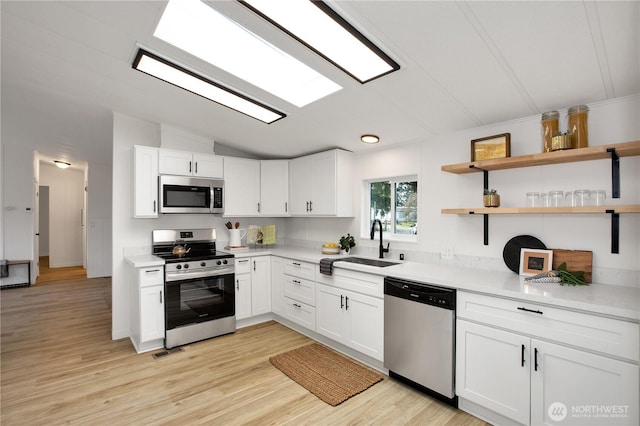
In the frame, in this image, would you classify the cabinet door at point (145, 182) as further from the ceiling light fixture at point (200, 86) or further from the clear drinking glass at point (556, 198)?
the clear drinking glass at point (556, 198)

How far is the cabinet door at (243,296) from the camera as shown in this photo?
152 inches

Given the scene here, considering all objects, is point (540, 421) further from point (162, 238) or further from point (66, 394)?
point (162, 238)

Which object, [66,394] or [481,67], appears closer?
[481,67]

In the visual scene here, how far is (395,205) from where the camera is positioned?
368 centimetres

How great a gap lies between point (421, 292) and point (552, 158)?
134 centimetres

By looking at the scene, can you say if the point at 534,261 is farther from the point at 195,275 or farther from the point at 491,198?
the point at 195,275

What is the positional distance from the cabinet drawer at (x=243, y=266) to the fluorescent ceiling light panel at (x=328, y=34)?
8.47 ft

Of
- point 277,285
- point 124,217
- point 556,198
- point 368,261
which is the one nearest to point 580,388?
point 556,198

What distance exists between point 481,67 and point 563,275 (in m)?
1.53

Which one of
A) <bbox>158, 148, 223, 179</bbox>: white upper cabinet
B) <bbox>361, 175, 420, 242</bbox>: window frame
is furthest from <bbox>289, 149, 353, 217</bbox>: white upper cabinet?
<bbox>158, 148, 223, 179</bbox>: white upper cabinet

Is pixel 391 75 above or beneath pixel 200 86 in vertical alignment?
beneath

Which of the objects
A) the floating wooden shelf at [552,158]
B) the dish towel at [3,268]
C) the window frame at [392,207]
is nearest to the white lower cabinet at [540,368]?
the floating wooden shelf at [552,158]

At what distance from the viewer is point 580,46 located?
5.64 feet

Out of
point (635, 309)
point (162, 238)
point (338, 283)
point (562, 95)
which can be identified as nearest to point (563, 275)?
point (635, 309)
